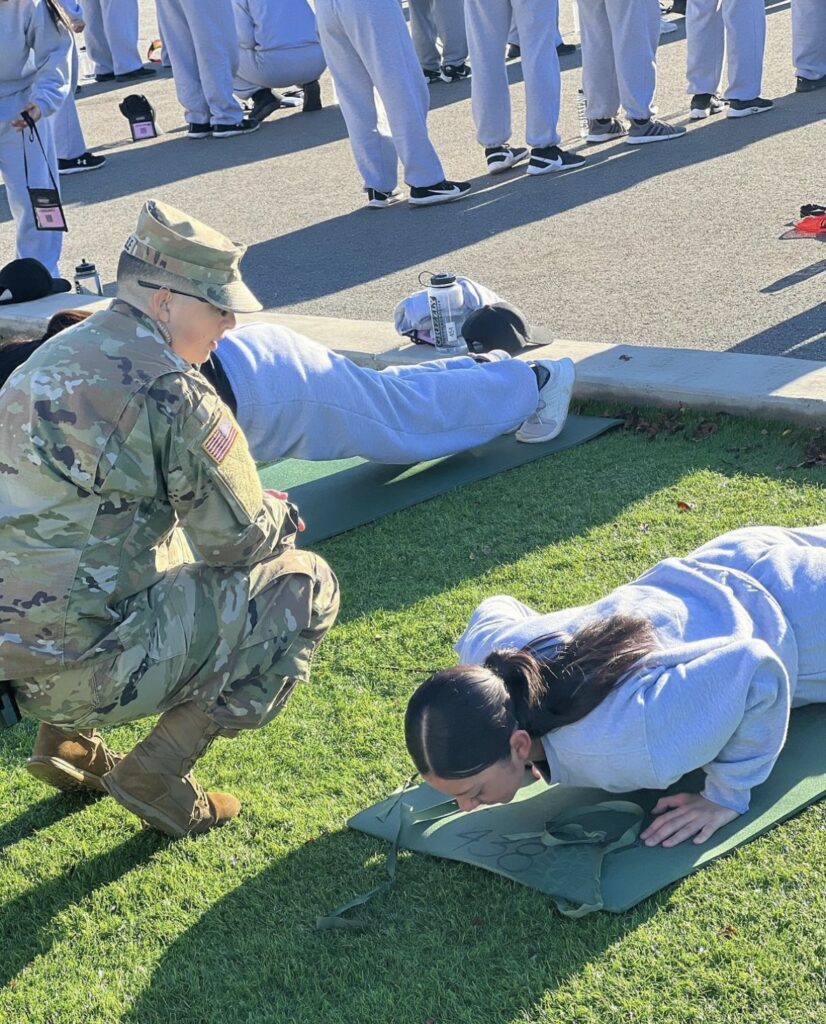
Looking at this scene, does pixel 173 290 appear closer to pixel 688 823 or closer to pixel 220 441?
pixel 220 441

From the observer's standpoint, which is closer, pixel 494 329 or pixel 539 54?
pixel 494 329

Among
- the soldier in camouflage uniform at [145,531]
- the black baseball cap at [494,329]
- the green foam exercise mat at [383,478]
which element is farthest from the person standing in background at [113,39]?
the soldier in camouflage uniform at [145,531]

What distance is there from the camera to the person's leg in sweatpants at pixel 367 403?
4.27 m

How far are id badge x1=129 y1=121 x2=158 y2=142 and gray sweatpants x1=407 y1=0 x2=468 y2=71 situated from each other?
2581 mm

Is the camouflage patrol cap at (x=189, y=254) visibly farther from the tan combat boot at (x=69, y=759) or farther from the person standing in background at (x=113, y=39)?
the person standing in background at (x=113, y=39)

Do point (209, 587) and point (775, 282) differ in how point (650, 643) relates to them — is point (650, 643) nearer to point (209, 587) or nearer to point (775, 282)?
point (209, 587)

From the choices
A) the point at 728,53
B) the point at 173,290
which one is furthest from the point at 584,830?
the point at 728,53

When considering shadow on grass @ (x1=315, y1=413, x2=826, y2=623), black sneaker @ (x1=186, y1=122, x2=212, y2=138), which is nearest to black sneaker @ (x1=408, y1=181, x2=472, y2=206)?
shadow on grass @ (x1=315, y1=413, x2=826, y2=623)

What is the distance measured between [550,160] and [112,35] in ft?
28.3

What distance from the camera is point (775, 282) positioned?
602 centimetres

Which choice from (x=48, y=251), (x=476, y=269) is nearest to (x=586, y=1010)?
(x=476, y=269)

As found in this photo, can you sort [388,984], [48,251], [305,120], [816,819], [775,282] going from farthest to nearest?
[305,120] → [48,251] → [775,282] → [816,819] → [388,984]

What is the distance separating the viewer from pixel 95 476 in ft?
9.04

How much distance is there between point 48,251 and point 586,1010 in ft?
21.6
